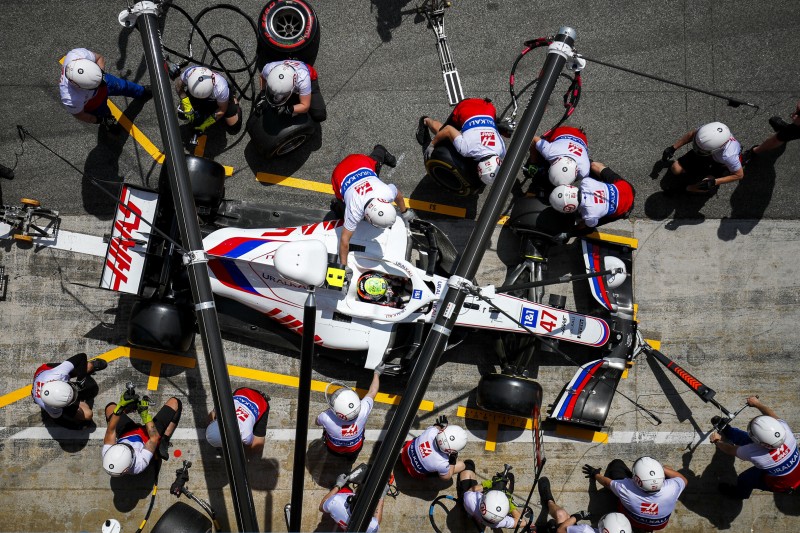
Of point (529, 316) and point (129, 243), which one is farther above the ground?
point (529, 316)

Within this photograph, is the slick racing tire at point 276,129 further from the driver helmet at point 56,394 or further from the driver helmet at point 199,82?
the driver helmet at point 56,394

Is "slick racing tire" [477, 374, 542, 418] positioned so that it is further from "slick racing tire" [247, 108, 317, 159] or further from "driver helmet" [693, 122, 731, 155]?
"slick racing tire" [247, 108, 317, 159]

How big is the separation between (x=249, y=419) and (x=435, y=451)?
7.14ft

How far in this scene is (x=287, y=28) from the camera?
7562mm

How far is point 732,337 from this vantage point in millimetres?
7852

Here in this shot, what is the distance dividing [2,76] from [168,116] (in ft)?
14.4

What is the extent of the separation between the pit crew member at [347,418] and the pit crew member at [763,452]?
442 cm

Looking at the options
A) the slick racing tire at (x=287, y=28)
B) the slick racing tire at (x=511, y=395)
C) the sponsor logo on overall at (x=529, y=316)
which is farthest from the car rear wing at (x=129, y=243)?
the sponsor logo on overall at (x=529, y=316)

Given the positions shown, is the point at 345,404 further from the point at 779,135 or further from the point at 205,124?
the point at 779,135

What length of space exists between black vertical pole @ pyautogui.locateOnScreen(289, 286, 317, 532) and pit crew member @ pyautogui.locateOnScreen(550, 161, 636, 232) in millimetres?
3235

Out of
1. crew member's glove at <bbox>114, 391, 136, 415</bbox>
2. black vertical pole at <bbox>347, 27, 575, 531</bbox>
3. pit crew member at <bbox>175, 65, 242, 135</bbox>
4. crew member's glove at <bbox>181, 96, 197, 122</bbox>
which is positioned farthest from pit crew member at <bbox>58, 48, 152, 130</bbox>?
black vertical pole at <bbox>347, 27, 575, 531</bbox>

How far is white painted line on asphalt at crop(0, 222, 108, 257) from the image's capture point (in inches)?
304

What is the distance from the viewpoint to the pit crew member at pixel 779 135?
24.5 ft

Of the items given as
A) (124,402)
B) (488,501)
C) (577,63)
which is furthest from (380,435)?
(577,63)
